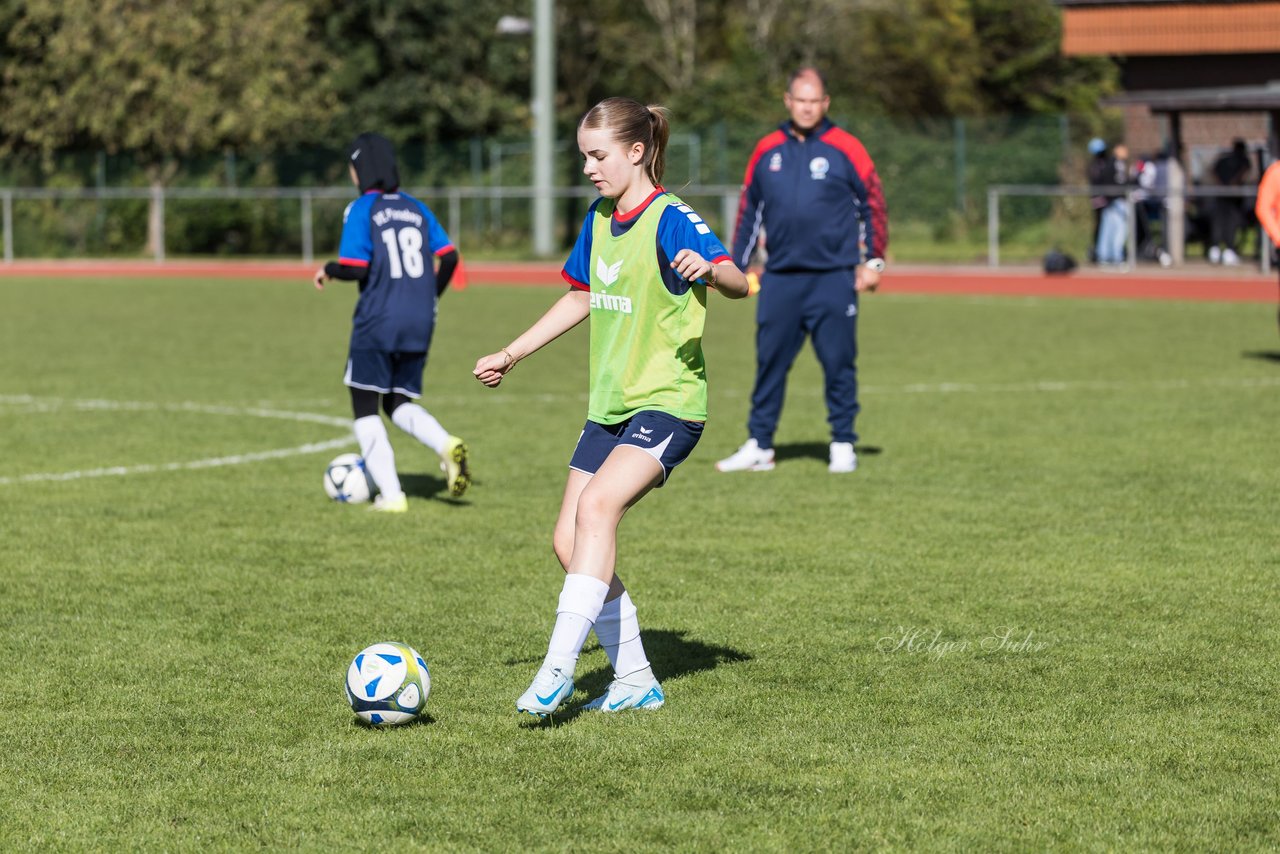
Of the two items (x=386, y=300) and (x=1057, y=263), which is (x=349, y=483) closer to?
(x=386, y=300)

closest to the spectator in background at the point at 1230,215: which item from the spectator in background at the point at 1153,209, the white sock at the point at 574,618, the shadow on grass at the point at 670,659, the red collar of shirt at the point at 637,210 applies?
the spectator in background at the point at 1153,209

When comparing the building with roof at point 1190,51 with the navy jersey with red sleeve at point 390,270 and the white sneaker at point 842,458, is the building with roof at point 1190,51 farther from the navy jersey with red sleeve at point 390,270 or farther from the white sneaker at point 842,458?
the navy jersey with red sleeve at point 390,270

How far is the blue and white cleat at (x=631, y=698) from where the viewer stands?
5.53 meters

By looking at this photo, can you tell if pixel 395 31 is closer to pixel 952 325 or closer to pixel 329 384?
pixel 952 325

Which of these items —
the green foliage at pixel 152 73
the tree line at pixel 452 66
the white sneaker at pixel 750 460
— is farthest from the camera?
the tree line at pixel 452 66

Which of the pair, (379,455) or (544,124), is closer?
(379,455)

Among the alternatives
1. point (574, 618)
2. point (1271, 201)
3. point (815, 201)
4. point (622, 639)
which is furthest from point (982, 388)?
point (574, 618)

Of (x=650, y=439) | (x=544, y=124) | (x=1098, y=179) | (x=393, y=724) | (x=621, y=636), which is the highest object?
(x=544, y=124)

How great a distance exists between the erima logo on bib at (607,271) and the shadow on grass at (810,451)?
5.60 m

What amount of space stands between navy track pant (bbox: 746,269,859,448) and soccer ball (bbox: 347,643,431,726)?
17.3 ft

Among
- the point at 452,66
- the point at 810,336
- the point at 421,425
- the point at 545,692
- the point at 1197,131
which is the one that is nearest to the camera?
the point at 545,692

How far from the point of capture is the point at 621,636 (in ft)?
18.1

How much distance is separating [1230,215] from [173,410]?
20.4 meters

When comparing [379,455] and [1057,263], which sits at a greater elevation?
[1057,263]
